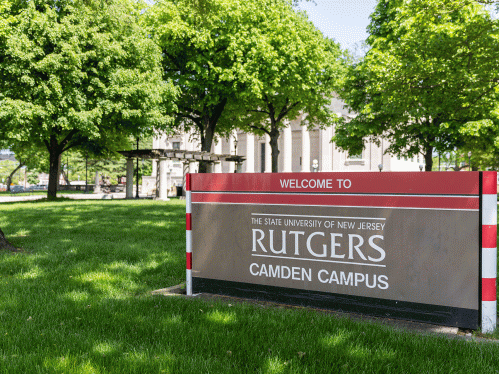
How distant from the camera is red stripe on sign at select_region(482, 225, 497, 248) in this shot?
12.1 feet

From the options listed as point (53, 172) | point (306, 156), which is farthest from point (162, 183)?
point (306, 156)

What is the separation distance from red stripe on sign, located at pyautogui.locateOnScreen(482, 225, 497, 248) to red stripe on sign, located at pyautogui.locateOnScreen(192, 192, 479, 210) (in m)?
0.20

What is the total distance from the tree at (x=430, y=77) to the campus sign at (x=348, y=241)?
30.2 feet

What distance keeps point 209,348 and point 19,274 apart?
3.97 m

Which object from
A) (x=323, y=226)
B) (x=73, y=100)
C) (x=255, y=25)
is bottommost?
(x=323, y=226)

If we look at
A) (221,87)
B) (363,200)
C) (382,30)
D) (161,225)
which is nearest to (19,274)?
(363,200)

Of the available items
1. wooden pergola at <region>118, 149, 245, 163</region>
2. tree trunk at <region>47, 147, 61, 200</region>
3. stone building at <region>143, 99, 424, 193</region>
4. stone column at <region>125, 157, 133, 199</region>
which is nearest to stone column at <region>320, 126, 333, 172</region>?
stone building at <region>143, 99, 424, 193</region>

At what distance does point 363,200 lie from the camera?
418 cm

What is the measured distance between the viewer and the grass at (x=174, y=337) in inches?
122

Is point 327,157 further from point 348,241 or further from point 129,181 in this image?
point 348,241

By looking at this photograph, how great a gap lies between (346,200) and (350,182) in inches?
7.3

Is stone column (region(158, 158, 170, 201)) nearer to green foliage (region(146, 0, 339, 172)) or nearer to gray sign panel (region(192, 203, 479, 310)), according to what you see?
green foliage (region(146, 0, 339, 172))

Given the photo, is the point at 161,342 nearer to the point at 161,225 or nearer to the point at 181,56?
the point at 161,225

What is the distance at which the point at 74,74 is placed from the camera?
22.2 metres
